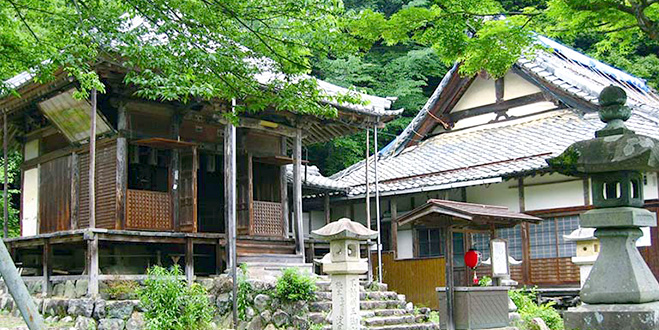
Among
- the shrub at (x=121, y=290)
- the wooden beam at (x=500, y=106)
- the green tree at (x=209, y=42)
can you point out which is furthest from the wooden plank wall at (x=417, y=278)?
the green tree at (x=209, y=42)

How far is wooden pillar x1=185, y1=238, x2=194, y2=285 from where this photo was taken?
15.5m

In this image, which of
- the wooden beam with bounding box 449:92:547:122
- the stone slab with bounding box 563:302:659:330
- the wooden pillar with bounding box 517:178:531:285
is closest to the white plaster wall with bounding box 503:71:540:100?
the wooden beam with bounding box 449:92:547:122

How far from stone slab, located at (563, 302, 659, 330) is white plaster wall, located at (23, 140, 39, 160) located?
1434 cm

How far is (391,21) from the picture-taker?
361 inches

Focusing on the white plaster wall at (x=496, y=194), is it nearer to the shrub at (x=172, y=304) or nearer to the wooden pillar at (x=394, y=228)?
the wooden pillar at (x=394, y=228)

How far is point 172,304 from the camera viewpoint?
13.7 meters

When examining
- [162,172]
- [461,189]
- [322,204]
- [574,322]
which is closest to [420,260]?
[461,189]

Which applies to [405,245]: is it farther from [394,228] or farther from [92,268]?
[92,268]

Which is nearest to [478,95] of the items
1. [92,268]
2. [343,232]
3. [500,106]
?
[500,106]

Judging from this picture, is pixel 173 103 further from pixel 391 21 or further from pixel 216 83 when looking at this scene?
pixel 391 21

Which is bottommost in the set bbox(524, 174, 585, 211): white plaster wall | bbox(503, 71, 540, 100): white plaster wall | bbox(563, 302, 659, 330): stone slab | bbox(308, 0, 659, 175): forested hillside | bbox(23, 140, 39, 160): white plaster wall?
bbox(563, 302, 659, 330): stone slab

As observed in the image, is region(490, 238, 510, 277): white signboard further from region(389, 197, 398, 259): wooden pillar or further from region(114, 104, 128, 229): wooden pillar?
region(114, 104, 128, 229): wooden pillar

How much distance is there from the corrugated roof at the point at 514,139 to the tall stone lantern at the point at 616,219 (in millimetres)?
9802

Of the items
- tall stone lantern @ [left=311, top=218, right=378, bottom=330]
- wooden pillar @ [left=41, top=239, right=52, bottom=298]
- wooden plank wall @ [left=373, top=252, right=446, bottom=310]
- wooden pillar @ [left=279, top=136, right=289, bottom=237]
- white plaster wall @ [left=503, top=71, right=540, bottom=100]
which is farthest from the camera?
white plaster wall @ [left=503, top=71, right=540, bottom=100]
